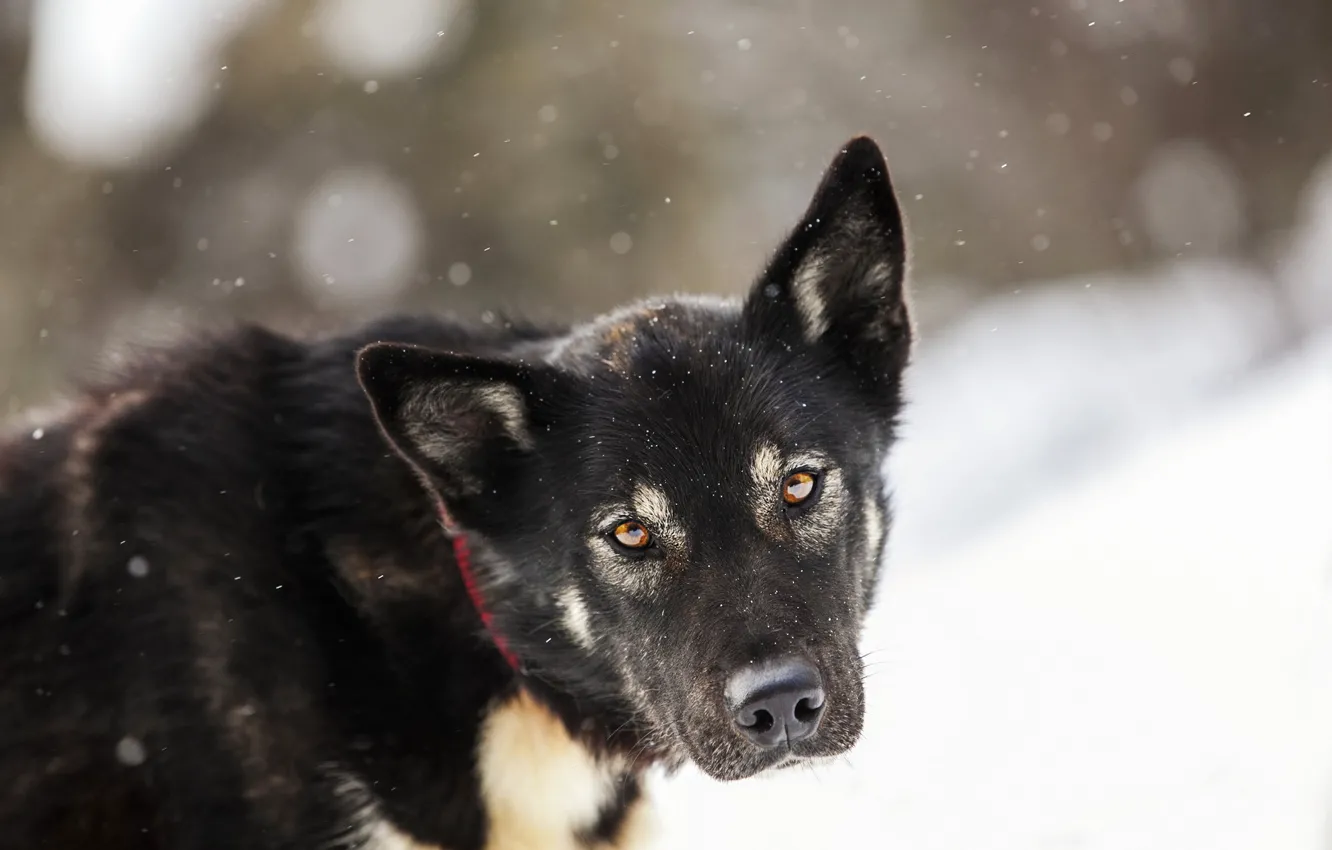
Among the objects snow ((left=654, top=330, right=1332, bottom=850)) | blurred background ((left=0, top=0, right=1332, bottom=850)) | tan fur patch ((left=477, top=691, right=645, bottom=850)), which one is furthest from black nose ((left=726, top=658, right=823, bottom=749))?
blurred background ((left=0, top=0, right=1332, bottom=850))

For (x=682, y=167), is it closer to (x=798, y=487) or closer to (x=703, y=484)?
(x=798, y=487)

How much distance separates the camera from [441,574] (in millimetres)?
3242

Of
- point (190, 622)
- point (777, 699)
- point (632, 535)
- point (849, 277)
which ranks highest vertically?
point (849, 277)

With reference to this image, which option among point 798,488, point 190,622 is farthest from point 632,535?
point 190,622

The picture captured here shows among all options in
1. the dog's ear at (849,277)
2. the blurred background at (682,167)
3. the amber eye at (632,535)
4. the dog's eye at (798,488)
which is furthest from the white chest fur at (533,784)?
the blurred background at (682,167)

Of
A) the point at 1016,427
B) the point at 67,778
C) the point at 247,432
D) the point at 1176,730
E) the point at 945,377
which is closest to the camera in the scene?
the point at 67,778

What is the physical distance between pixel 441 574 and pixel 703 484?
0.75 meters

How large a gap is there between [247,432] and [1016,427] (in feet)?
28.0

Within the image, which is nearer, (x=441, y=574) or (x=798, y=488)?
(x=798, y=488)

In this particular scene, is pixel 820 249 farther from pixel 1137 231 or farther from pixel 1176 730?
pixel 1137 231

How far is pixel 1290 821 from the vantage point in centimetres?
302

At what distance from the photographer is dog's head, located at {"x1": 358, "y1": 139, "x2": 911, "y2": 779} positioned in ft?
9.57

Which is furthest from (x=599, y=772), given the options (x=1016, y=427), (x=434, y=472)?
(x=1016, y=427)

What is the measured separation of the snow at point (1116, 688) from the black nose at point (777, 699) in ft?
1.10
